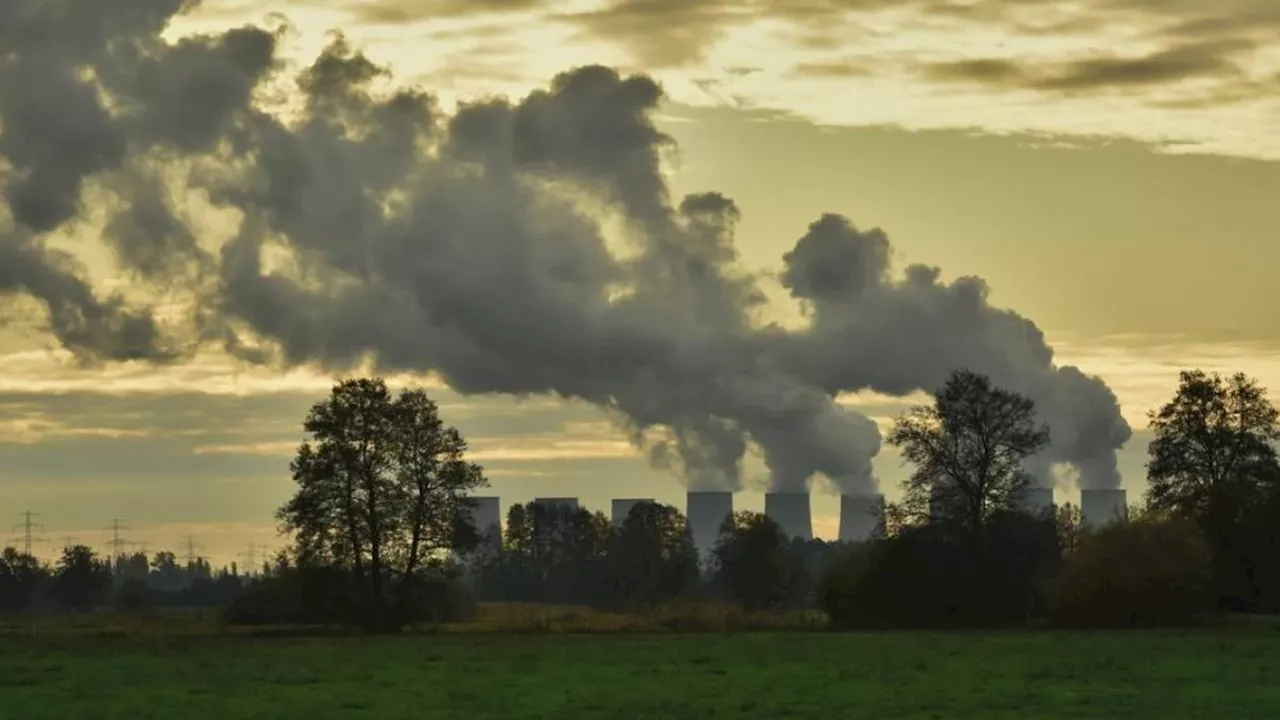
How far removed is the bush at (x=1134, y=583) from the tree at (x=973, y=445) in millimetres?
6093

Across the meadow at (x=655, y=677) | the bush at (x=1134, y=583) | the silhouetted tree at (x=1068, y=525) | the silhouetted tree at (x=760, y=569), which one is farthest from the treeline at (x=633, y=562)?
the meadow at (x=655, y=677)

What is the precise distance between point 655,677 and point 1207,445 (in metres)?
57.6

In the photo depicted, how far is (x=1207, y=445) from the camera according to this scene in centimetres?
9762

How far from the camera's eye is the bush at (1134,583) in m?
84.6

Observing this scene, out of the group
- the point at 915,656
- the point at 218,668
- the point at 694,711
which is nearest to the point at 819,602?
the point at 915,656

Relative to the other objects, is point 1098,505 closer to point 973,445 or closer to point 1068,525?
point 1068,525

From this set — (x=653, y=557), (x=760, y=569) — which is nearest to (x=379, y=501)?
(x=760, y=569)

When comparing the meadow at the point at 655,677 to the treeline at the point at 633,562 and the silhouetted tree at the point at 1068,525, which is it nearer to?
the silhouetted tree at the point at 1068,525

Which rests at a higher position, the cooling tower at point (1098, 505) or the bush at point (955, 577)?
the cooling tower at point (1098, 505)

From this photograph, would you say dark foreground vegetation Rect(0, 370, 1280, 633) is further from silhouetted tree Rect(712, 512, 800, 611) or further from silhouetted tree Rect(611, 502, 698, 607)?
silhouetted tree Rect(611, 502, 698, 607)

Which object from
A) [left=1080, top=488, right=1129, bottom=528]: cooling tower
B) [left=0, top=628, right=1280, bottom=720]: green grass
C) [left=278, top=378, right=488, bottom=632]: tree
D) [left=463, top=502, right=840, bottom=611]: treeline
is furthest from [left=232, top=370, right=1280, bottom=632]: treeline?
[left=1080, top=488, right=1129, bottom=528]: cooling tower

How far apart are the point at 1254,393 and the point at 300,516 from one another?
162 ft

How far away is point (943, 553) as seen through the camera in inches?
3519

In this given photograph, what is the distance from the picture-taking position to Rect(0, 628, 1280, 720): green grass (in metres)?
38.6
